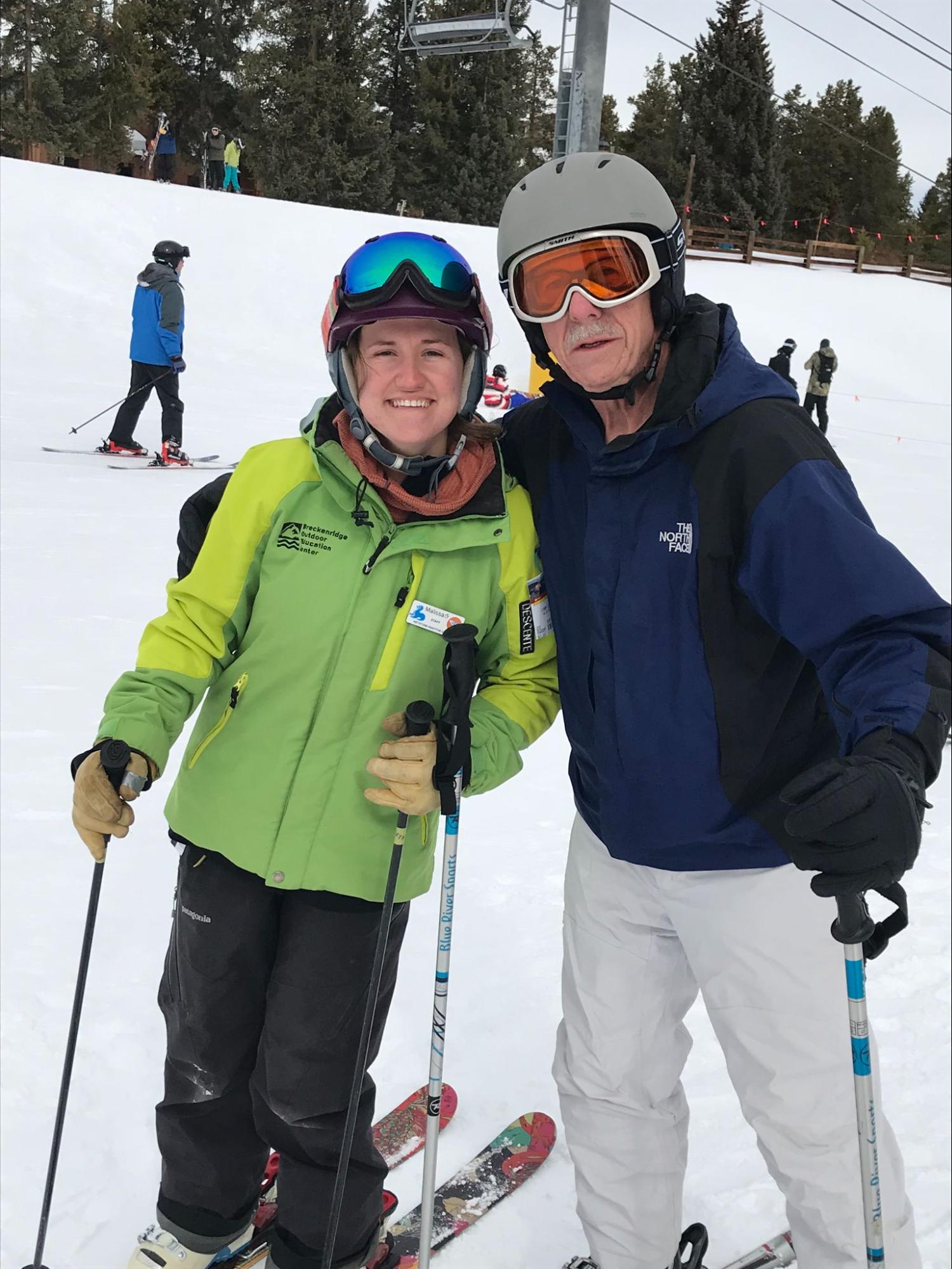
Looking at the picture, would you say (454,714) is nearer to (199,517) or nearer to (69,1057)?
(199,517)

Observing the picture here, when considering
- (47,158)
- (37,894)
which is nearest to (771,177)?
(47,158)

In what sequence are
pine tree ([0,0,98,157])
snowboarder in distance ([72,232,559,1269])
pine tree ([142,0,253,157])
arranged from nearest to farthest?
snowboarder in distance ([72,232,559,1269]), pine tree ([0,0,98,157]), pine tree ([142,0,253,157])

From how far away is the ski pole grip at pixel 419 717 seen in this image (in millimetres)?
1698

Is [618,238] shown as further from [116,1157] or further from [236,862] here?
[116,1157]

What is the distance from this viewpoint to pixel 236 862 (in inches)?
71.6

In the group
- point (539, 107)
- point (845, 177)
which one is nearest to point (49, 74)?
point (539, 107)

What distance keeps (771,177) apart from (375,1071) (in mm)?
41727

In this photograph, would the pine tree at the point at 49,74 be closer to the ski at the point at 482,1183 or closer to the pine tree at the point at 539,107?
the pine tree at the point at 539,107

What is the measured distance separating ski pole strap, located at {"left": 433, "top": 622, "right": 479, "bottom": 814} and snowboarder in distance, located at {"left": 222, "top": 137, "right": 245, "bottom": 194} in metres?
22.8

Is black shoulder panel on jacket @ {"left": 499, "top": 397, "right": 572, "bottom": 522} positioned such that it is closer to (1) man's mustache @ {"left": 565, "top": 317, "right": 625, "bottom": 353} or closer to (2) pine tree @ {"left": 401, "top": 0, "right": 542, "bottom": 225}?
(1) man's mustache @ {"left": 565, "top": 317, "right": 625, "bottom": 353}


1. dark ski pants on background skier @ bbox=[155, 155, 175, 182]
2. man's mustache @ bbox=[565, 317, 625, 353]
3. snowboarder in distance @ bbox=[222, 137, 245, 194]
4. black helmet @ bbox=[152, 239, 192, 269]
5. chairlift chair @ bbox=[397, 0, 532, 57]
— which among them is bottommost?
man's mustache @ bbox=[565, 317, 625, 353]

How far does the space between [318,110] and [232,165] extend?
13.4 m

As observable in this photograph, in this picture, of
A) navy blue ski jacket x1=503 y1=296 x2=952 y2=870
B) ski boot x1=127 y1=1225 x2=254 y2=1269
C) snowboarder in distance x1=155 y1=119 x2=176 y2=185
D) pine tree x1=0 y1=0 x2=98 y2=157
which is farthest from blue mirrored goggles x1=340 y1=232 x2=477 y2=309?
pine tree x1=0 y1=0 x2=98 y2=157

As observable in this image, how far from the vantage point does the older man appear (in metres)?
1.61
